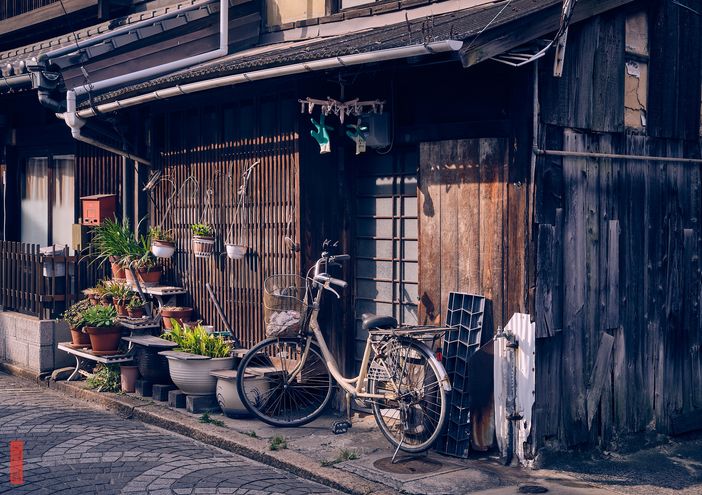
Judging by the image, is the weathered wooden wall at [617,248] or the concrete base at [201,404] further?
the concrete base at [201,404]

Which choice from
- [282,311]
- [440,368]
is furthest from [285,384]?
[440,368]

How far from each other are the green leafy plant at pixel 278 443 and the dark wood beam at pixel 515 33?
3.99 metres

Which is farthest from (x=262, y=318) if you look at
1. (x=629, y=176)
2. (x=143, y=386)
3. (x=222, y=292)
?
(x=629, y=176)

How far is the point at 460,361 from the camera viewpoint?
8.59 meters

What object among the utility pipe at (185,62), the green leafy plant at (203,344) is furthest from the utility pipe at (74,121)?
the green leafy plant at (203,344)

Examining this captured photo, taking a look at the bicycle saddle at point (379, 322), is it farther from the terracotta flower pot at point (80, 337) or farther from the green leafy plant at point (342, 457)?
the terracotta flower pot at point (80, 337)

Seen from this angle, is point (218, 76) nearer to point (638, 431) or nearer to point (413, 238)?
point (413, 238)

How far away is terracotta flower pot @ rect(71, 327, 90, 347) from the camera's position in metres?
11.9

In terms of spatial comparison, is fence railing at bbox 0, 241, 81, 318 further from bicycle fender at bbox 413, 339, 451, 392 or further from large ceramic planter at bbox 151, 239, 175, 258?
bicycle fender at bbox 413, 339, 451, 392

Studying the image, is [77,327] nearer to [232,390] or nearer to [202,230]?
[202,230]

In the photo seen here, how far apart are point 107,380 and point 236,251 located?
2438 mm

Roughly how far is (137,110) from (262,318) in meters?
3.75

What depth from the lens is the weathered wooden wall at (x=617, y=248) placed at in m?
8.33

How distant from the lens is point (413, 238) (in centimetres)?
955
